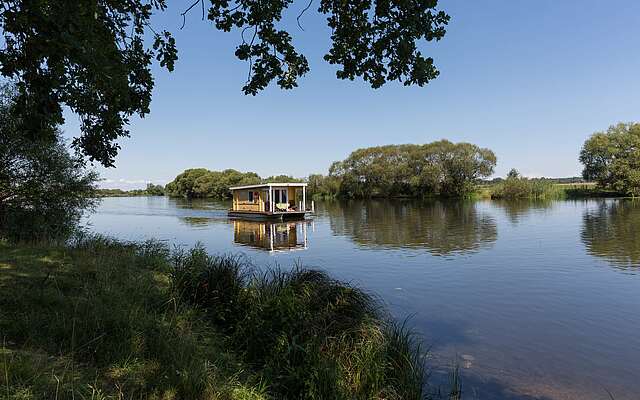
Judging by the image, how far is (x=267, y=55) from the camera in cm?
553

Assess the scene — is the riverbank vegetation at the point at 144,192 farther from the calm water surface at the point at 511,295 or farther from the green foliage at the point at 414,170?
the calm water surface at the point at 511,295

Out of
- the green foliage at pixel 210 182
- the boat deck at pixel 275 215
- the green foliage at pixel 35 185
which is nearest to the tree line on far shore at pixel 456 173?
the green foliage at pixel 210 182

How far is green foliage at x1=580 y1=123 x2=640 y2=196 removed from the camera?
58.8 m

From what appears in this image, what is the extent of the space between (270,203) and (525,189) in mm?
44239

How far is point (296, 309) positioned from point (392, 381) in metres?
1.62

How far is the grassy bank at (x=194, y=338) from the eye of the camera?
3896mm

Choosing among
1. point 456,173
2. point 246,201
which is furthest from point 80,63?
point 456,173

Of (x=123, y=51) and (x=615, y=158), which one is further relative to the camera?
(x=615, y=158)

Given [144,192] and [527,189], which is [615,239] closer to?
[527,189]

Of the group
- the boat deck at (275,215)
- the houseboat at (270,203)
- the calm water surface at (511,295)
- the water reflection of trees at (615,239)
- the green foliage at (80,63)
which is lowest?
the calm water surface at (511,295)

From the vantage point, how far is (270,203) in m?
36.0

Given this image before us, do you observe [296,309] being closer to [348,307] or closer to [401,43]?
[348,307]

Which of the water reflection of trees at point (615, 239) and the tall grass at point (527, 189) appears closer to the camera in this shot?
the water reflection of trees at point (615, 239)

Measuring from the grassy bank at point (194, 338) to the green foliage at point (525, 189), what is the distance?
207 ft
